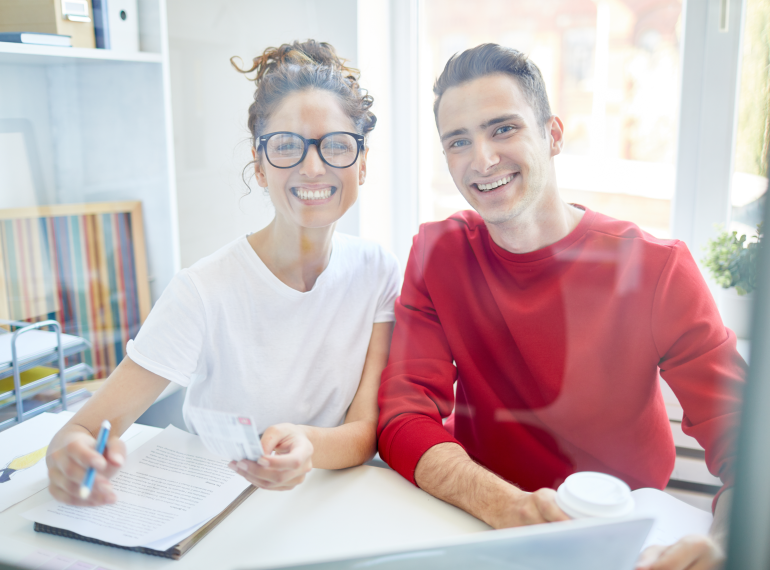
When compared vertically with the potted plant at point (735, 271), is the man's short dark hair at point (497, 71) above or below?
above

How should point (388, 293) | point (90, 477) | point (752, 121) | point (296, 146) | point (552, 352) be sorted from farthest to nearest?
point (388, 293) < point (552, 352) < point (296, 146) < point (90, 477) < point (752, 121)

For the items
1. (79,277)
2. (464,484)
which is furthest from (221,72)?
→ (464,484)

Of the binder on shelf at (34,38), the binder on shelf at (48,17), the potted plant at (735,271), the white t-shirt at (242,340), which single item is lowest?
the white t-shirt at (242,340)

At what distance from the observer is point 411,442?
0.87 metres

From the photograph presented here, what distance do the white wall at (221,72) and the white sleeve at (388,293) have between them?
0.30 metres

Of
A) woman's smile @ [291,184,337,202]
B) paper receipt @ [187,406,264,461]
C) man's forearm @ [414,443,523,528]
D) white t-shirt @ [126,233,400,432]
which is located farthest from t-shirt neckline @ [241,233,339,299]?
man's forearm @ [414,443,523,528]

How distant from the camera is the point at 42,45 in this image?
0.61m

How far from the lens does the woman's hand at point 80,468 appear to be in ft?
1.94

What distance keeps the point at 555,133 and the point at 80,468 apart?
702 millimetres

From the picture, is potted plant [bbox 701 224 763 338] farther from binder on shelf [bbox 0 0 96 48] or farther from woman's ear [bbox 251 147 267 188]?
binder on shelf [bbox 0 0 96 48]

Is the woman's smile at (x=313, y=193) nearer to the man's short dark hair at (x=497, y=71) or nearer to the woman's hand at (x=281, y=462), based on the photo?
the man's short dark hair at (x=497, y=71)

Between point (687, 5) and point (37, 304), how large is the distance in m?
0.80

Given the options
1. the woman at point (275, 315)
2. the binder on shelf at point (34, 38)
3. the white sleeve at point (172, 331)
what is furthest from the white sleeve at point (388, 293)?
the binder on shelf at point (34, 38)

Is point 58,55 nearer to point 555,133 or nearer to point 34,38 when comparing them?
point 34,38
